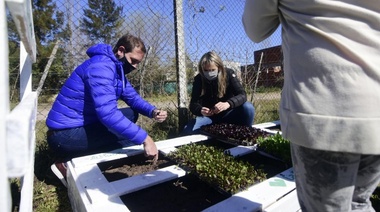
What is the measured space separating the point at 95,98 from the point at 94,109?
336 mm

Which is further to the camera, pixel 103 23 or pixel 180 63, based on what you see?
pixel 103 23

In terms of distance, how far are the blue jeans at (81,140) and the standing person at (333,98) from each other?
1798 mm

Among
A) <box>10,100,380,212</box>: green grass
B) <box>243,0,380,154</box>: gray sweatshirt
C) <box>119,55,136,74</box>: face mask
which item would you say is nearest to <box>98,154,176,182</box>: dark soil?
<box>10,100,380,212</box>: green grass

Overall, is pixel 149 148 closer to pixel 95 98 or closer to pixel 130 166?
pixel 130 166

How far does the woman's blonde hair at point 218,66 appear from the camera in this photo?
3112mm

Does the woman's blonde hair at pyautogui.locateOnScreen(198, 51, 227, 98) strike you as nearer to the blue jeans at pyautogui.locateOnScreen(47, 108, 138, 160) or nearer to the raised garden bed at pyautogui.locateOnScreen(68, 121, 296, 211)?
the raised garden bed at pyautogui.locateOnScreen(68, 121, 296, 211)

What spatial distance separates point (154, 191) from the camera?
1868 mm

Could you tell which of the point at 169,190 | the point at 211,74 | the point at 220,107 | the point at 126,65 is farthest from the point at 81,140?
the point at 211,74

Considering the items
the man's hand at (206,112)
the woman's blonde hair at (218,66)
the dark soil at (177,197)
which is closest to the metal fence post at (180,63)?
the woman's blonde hair at (218,66)

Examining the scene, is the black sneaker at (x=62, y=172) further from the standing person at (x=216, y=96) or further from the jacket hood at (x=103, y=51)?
the standing person at (x=216, y=96)

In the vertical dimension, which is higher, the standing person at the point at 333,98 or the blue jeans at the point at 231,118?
the standing person at the point at 333,98

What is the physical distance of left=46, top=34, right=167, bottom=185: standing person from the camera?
199cm

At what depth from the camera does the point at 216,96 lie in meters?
3.29

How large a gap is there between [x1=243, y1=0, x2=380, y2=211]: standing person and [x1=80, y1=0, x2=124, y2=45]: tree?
322 cm
